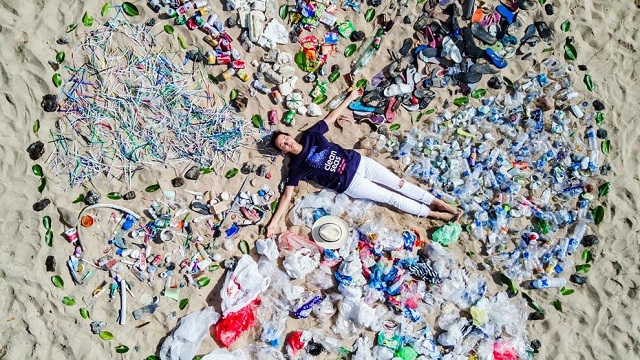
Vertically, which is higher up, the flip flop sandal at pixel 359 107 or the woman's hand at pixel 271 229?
the flip flop sandal at pixel 359 107

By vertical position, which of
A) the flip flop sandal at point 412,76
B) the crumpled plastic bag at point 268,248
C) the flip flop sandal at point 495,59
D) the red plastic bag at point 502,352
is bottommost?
the crumpled plastic bag at point 268,248

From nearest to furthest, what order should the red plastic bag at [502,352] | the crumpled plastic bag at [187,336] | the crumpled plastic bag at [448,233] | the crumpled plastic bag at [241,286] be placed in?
the crumpled plastic bag at [187,336]
the crumpled plastic bag at [241,286]
the red plastic bag at [502,352]
the crumpled plastic bag at [448,233]

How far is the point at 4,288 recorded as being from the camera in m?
4.77

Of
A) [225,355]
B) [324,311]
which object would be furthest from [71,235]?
[324,311]

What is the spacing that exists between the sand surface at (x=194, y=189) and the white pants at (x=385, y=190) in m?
0.20

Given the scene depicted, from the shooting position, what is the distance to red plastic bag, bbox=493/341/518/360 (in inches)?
209

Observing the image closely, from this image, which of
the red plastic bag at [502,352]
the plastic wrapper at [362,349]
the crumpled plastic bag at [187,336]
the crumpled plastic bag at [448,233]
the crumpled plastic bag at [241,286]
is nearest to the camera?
the crumpled plastic bag at [187,336]

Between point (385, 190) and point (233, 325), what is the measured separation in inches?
85.1

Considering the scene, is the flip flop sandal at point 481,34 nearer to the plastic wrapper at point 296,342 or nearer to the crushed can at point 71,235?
the plastic wrapper at point 296,342

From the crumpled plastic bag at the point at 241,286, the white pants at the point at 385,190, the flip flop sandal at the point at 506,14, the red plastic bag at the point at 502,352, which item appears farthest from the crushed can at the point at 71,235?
the flip flop sandal at the point at 506,14

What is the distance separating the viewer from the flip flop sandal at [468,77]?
5.54 m

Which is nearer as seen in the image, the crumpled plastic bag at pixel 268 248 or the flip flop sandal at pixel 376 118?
the crumpled plastic bag at pixel 268 248

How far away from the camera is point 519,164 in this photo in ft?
18.2

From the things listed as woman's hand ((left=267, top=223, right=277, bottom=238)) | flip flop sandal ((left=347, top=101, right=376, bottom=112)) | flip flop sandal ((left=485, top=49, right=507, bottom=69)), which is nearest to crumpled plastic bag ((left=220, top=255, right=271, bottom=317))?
woman's hand ((left=267, top=223, right=277, bottom=238))
